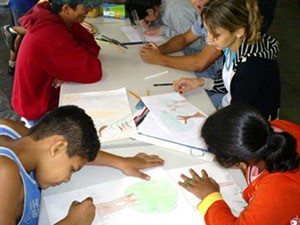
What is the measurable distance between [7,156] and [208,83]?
44.5 inches

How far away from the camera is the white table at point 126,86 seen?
4.17 ft

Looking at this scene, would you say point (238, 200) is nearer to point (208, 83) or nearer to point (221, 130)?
point (221, 130)

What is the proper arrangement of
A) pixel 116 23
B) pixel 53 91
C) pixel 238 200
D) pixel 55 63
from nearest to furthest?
pixel 238 200 < pixel 55 63 < pixel 53 91 < pixel 116 23

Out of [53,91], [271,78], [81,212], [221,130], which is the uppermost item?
[221,130]

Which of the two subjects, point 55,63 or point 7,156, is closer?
point 7,156

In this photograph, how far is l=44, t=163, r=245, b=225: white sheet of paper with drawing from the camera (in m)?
1.10

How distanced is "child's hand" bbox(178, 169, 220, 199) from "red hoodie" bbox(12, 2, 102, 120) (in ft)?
2.56

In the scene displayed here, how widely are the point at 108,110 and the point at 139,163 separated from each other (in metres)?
0.37

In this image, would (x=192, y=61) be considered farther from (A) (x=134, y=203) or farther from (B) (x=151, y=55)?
(A) (x=134, y=203)

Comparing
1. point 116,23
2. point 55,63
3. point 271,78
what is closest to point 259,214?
point 271,78

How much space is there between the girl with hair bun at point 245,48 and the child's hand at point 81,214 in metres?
0.78

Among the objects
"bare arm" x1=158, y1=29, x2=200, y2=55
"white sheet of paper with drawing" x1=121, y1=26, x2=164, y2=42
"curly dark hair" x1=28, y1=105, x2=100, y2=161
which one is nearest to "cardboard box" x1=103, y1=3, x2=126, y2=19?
"white sheet of paper with drawing" x1=121, y1=26, x2=164, y2=42

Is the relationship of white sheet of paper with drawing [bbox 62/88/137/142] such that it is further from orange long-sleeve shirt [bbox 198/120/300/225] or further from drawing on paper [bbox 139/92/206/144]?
orange long-sleeve shirt [bbox 198/120/300/225]

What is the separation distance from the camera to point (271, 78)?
5.33 feet
